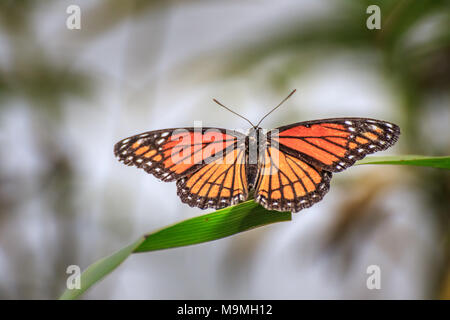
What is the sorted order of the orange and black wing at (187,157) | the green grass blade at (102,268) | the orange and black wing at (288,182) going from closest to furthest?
1. the green grass blade at (102,268)
2. the orange and black wing at (288,182)
3. the orange and black wing at (187,157)

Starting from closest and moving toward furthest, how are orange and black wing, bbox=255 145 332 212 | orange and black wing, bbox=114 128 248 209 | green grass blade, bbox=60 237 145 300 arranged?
green grass blade, bbox=60 237 145 300 < orange and black wing, bbox=255 145 332 212 < orange and black wing, bbox=114 128 248 209

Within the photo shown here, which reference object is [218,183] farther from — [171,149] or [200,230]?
[200,230]

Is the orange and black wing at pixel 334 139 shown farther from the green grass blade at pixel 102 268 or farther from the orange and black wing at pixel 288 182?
the green grass blade at pixel 102 268

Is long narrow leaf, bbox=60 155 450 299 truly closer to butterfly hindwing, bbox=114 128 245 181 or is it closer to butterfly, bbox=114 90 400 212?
butterfly, bbox=114 90 400 212

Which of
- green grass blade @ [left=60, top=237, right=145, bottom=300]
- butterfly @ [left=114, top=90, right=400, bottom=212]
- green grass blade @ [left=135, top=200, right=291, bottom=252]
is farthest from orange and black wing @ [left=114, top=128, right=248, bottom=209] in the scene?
green grass blade @ [left=60, top=237, right=145, bottom=300]

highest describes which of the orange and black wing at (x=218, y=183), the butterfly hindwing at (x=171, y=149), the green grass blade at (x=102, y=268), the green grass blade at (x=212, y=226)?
the butterfly hindwing at (x=171, y=149)

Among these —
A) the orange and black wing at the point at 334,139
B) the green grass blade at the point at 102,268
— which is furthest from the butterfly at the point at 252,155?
the green grass blade at the point at 102,268
